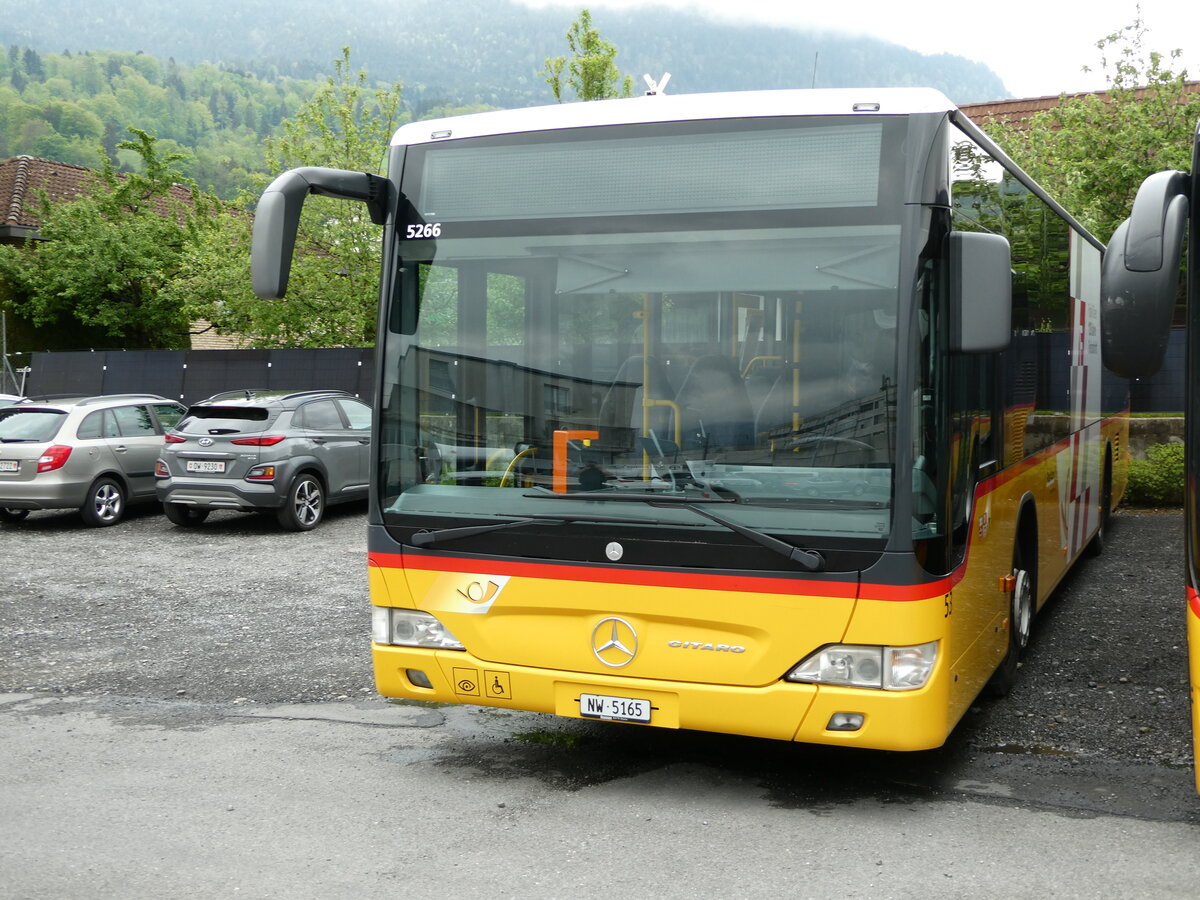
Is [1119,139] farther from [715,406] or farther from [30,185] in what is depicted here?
[30,185]

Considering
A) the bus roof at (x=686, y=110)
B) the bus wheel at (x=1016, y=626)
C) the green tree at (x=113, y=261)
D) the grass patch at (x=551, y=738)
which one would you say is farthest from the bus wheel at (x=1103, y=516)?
the green tree at (x=113, y=261)

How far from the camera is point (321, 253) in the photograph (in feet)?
80.2

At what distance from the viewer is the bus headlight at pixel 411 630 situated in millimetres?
5453

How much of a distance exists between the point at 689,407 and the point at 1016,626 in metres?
2.95

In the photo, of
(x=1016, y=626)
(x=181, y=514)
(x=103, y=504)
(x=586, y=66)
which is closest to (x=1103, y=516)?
(x=1016, y=626)

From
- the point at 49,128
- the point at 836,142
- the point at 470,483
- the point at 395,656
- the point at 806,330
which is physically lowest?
the point at 395,656

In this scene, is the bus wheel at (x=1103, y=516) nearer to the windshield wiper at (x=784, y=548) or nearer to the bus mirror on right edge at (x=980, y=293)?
the bus mirror on right edge at (x=980, y=293)

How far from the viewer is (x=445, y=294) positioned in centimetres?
541

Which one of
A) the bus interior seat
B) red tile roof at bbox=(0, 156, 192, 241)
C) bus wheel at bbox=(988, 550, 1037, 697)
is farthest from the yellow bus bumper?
red tile roof at bbox=(0, 156, 192, 241)

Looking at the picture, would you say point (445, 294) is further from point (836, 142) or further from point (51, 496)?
point (51, 496)

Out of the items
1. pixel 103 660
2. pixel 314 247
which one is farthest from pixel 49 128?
pixel 103 660

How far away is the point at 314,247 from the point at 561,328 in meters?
20.4

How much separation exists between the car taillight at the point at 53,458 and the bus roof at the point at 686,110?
10.8 meters

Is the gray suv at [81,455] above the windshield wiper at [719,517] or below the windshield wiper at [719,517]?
below
